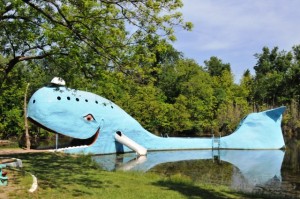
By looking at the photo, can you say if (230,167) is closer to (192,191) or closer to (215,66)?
(192,191)

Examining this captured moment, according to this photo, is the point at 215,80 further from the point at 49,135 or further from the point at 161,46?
the point at 161,46

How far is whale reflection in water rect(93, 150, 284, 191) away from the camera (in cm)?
1673

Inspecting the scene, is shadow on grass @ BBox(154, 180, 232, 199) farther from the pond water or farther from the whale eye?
the whale eye

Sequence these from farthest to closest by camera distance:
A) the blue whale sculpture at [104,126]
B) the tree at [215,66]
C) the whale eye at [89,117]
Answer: the tree at [215,66]
the whale eye at [89,117]
the blue whale sculpture at [104,126]

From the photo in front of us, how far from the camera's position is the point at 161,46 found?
36.7 ft

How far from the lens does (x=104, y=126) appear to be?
24.7 m

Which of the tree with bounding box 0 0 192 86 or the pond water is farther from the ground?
the tree with bounding box 0 0 192 86

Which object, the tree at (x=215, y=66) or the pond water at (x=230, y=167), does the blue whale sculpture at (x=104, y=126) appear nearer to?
the pond water at (x=230, y=167)

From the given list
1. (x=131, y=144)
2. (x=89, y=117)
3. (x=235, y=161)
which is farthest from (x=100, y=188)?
(x=131, y=144)

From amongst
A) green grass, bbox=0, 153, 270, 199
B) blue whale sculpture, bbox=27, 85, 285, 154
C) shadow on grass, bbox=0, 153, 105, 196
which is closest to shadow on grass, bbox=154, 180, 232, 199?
green grass, bbox=0, 153, 270, 199

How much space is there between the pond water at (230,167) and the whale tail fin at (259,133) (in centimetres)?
150

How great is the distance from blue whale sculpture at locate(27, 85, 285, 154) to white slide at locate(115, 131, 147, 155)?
0.31 metres

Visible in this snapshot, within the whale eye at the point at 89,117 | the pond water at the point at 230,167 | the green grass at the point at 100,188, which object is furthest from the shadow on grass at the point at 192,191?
the whale eye at the point at 89,117

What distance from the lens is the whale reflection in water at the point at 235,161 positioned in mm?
16734
